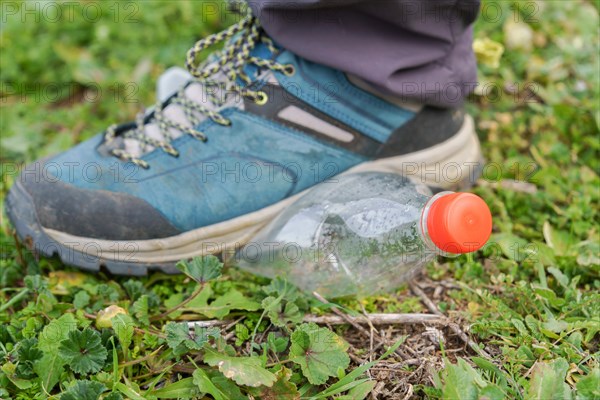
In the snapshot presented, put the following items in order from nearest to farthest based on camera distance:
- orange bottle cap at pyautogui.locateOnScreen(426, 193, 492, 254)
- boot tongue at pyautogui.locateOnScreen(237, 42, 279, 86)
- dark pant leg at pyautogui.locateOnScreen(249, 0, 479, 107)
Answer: orange bottle cap at pyautogui.locateOnScreen(426, 193, 492, 254) < dark pant leg at pyautogui.locateOnScreen(249, 0, 479, 107) < boot tongue at pyautogui.locateOnScreen(237, 42, 279, 86)

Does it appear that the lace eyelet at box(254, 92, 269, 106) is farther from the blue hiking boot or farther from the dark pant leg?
the dark pant leg

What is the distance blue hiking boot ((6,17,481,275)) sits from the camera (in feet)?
5.57

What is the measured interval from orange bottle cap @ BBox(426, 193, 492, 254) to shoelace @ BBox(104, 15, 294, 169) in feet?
2.01

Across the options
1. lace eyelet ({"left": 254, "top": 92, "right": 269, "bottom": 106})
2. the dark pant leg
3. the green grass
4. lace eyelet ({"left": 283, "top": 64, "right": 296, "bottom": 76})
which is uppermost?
the dark pant leg

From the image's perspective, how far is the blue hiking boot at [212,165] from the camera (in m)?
1.70

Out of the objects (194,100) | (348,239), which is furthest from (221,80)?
(348,239)

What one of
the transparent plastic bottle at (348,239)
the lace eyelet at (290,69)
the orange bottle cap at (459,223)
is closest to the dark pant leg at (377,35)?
the lace eyelet at (290,69)

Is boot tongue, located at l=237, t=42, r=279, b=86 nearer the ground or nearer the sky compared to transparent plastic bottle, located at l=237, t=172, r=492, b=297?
nearer the sky

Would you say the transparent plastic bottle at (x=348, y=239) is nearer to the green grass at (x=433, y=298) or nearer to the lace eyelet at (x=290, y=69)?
the green grass at (x=433, y=298)

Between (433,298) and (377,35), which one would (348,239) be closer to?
(433,298)

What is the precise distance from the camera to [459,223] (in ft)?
4.28

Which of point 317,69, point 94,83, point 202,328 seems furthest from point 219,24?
point 202,328

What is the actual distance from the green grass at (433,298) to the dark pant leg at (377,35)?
1.71ft

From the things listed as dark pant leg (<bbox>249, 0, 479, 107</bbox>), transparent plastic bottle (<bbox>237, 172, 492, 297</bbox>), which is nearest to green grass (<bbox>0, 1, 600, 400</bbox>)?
transparent plastic bottle (<bbox>237, 172, 492, 297</bbox>)
